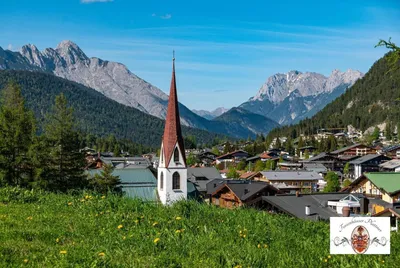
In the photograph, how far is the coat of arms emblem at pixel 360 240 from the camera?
4.62 m

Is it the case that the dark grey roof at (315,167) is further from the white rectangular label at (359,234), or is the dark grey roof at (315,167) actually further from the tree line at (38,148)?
the white rectangular label at (359,234)

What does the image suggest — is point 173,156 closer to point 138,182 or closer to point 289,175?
point 138,182

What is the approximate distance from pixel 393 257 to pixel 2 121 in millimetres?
25708

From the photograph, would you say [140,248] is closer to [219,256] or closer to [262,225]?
[219,256]

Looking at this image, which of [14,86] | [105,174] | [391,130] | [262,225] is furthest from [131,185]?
[391,130]

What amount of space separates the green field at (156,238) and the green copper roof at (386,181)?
38.9 meters

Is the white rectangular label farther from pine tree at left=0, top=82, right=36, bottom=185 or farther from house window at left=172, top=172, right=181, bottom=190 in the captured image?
house window at left=172, top=172, right=181, bottom=190

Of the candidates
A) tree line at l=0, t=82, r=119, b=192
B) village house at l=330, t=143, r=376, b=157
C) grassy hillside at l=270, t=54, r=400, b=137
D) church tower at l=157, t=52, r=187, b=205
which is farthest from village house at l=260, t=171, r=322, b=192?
grassy hillside at l=270, t=54, r=400, b=137

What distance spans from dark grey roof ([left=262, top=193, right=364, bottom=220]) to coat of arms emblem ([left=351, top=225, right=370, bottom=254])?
77.0 feet

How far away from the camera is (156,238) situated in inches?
234

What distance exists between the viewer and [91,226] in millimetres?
6812

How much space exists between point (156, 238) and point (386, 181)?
43598 millimetres

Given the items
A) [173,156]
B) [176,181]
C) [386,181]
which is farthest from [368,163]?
[173,156]

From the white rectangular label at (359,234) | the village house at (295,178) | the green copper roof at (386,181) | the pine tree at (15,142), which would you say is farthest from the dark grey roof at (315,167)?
the white rectangular label at (359,234)
